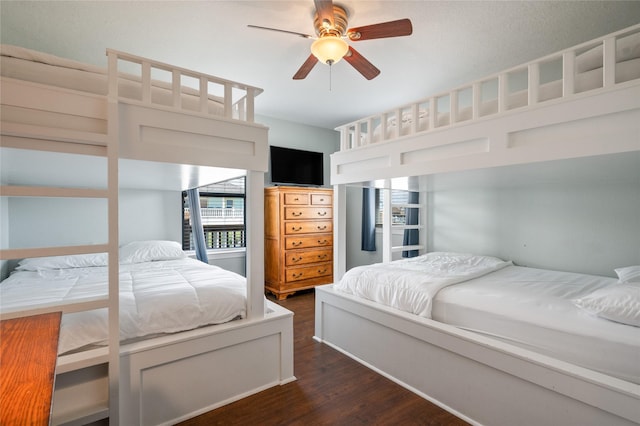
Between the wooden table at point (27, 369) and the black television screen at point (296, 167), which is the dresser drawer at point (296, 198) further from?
the wooden table at point (27, 369)

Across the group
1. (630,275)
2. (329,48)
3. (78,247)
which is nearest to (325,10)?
(329,48)

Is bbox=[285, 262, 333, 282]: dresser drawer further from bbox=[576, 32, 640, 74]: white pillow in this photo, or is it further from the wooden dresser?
bbox=[576, 32, 640, 74]: white pillow

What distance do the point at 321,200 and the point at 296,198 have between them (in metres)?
0.43

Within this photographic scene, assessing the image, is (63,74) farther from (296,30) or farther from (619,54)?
(619,54)

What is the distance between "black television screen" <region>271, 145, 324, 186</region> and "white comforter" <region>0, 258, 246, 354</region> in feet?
7.45

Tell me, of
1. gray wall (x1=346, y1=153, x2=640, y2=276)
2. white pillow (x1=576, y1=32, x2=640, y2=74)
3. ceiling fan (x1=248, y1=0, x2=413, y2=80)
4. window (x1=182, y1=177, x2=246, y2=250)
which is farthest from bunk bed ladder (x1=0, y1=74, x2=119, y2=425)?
window (x1=182, y1=177, x2=246, y2=250)

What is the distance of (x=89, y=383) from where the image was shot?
1430 millimetres

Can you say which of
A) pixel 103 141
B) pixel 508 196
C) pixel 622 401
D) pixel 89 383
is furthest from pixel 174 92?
pixel 508 196

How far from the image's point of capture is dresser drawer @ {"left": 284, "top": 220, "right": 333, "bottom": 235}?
4041 millimetres

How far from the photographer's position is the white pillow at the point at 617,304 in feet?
4.32

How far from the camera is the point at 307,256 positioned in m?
4.21

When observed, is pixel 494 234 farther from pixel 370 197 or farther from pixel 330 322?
pixel 330 322

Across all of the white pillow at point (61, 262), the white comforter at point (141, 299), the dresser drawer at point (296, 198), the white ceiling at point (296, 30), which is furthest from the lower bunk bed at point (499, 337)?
the white pillow at point (61, 262)

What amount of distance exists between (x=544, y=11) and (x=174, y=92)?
2510 mm
